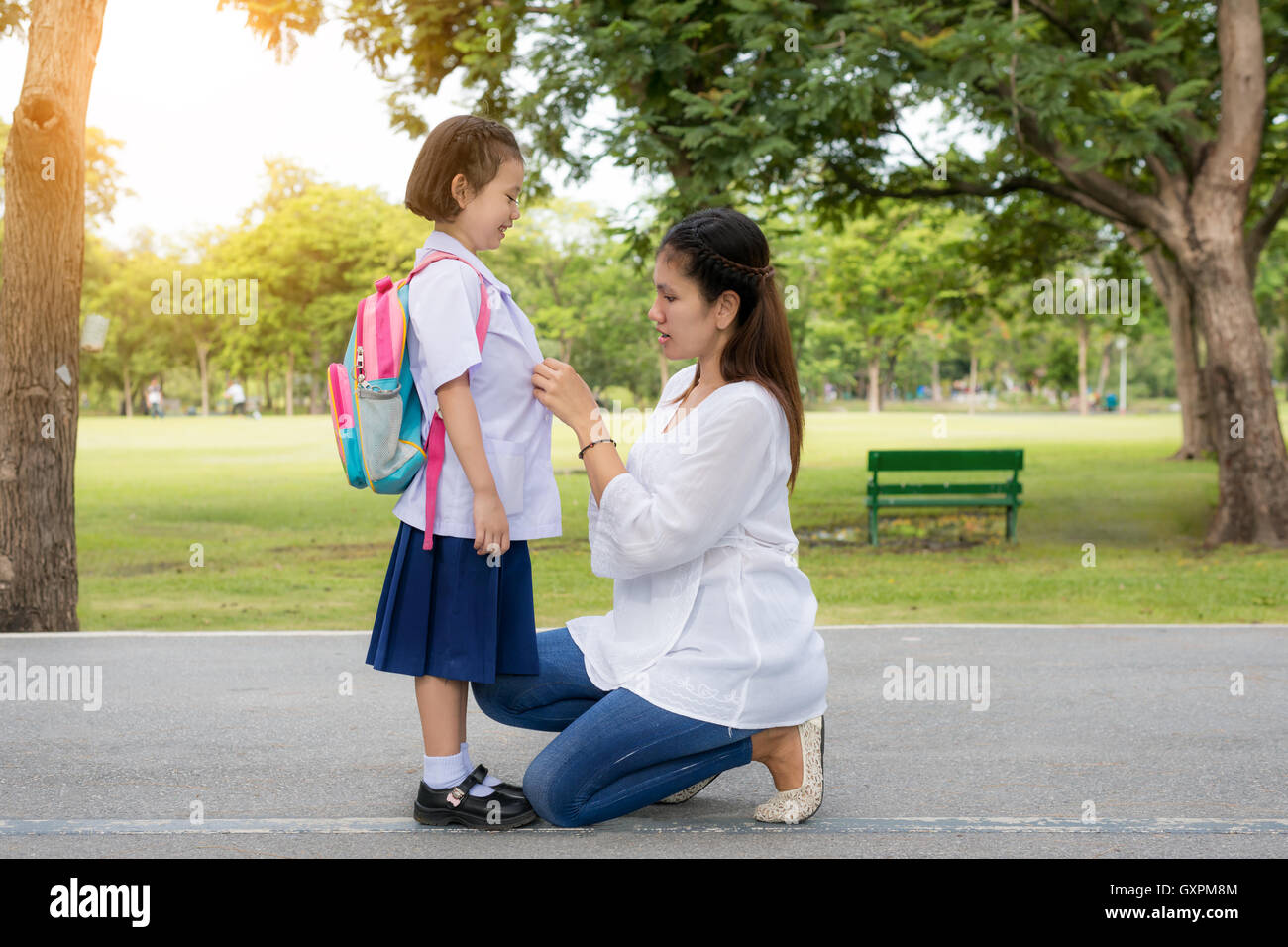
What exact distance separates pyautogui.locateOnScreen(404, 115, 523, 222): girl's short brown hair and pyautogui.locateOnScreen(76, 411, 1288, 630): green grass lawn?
5158 mm

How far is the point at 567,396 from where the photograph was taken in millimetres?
3754

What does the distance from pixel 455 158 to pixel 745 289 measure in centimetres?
89

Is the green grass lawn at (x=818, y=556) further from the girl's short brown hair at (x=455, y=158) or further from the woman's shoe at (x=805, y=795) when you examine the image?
the girl's short brown hair at (x=455, y=158)

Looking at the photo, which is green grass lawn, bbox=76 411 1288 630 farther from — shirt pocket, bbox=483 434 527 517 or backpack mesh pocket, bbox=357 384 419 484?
backpack mesh pocket, bbox=357 384 419 484

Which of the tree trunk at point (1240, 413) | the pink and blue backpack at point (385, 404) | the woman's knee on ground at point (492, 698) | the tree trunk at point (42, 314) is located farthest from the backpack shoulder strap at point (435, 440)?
the tree trunk at point (1240, 413)

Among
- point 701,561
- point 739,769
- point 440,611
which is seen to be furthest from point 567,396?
point 739,769

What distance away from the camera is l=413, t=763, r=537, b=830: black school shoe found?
396cm

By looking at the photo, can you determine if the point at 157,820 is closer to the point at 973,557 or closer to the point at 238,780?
the point at 238,780

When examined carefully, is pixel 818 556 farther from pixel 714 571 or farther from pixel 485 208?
pixel 485 208

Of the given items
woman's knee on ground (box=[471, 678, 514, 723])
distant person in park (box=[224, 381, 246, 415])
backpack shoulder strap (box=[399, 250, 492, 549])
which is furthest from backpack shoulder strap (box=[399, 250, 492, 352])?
distant person in park (box=[224, 381, 246, 415])

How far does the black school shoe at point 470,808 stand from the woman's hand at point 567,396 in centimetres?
112

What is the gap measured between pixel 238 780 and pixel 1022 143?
36.2ft

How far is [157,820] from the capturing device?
4.09 m

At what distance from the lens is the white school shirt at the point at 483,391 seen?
144 inches
